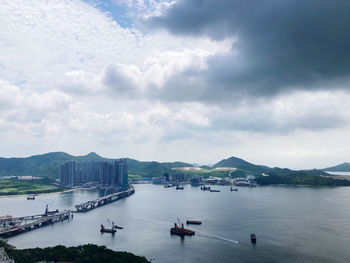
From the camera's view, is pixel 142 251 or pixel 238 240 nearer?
pixel 142 251

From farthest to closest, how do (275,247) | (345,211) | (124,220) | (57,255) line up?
(345,211) < (124,220) < (275,247) < (57,255)

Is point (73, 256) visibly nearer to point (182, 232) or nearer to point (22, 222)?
point (182, 232)

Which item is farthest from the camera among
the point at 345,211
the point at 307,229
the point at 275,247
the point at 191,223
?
the point at 345,211

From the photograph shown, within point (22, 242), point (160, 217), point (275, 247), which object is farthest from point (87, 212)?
point (275, 247)

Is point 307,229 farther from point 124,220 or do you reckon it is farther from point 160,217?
point 124,220

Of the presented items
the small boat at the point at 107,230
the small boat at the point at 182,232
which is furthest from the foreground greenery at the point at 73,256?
the small boat at the point at 107,230

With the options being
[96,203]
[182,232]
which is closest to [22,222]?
[96,203]

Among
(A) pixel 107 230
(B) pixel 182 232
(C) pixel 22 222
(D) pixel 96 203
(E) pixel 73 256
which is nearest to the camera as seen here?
(E) pixel 73 256

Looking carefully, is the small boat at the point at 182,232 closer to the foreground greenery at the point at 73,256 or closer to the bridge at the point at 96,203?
the foreground greenery at the point at 73,256

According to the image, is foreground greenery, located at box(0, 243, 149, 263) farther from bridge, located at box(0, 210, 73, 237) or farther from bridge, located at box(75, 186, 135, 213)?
bridge, located at box(75, 186, 135, 213)

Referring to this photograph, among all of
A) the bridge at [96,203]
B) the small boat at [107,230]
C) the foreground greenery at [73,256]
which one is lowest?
the small boat at [107,230]

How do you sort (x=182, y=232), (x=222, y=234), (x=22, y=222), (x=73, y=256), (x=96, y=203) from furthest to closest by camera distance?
(x=96, y=203) → (x=22, y=222) → (x=182, y=232) → (x=222, y=234) → (x=73, y=256)
